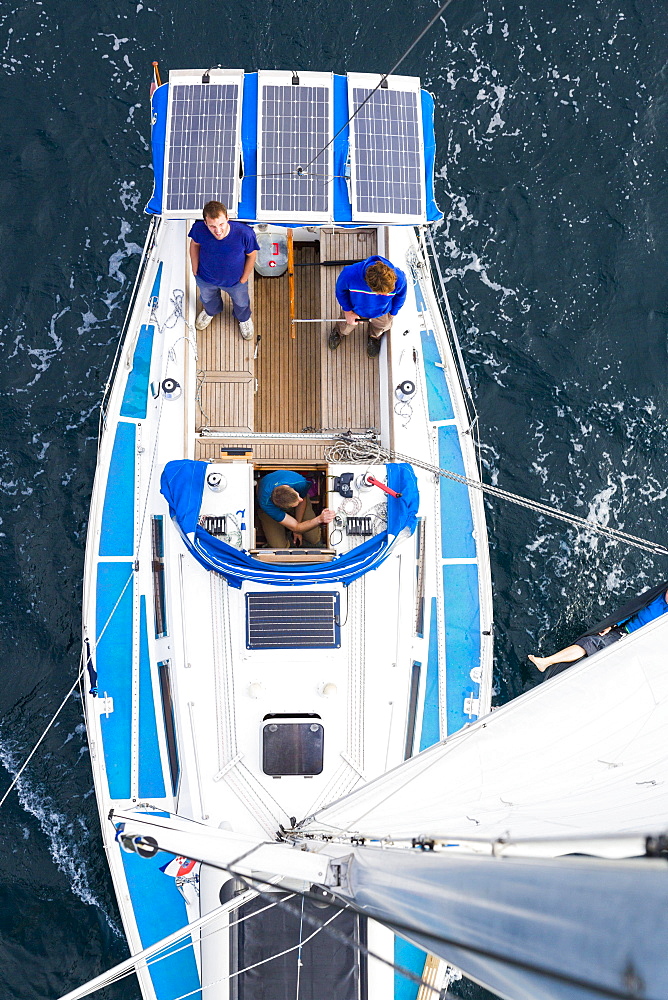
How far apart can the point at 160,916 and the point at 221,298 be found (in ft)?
24.0

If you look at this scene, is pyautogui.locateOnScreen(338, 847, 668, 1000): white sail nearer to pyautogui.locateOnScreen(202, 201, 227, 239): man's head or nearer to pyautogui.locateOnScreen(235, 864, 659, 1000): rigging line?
pyautogui.locateOnScreen(235, 864, 659, 1000): rigging line

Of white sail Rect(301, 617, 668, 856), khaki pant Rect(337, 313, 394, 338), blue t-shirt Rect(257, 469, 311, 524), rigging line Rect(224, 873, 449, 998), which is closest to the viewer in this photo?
rigging line Rect(224, 873, 449, 998)

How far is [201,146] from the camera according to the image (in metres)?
8.52

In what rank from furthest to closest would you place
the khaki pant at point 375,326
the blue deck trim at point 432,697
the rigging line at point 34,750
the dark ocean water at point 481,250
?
the dark ocean water at point 481,250 < the rigging line at point 34,750 < the khaki pant at point 375,326 < the blue deck trim at point 432,697

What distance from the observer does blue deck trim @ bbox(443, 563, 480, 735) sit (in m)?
9.20

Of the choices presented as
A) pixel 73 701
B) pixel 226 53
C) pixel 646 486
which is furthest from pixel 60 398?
pixel 646 486

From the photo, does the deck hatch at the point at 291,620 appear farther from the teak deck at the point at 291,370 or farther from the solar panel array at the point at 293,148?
the solar panel array at the point at 293,148

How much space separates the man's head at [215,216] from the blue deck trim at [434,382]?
347 cm

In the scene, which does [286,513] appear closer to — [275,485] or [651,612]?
[275,485]

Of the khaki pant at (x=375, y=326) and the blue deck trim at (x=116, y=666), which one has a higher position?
the khaki pant at (x=375, y=326)

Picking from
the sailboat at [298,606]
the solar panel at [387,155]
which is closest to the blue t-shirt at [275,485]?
the sailboat at [298,606]

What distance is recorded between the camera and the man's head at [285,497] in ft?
26.9

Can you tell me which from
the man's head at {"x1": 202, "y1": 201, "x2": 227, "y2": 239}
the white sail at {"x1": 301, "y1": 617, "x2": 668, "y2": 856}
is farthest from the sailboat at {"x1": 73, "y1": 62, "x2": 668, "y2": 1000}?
the man's head at {"x1": 202, "y1": 201, "x2": 227, "y2": 239}

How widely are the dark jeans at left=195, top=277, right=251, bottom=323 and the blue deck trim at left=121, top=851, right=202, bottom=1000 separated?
6.42 m
